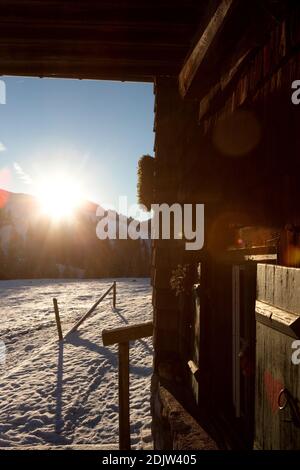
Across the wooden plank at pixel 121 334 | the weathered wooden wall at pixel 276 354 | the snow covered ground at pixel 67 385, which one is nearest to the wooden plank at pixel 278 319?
the weathered wooden wall at pixel 276 354

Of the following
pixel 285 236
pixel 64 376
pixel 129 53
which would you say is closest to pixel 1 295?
pixel 64 376

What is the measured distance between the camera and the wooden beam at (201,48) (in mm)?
2412

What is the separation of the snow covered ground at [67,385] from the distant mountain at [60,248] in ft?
87.8

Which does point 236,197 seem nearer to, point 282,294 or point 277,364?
point 282,294

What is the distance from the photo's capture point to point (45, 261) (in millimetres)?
43969

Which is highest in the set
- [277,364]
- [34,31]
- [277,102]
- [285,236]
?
[34,31]

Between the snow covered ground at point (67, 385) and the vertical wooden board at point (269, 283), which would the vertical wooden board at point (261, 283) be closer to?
the vertical wooden board at point (269, 283)

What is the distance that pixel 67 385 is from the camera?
7621mm

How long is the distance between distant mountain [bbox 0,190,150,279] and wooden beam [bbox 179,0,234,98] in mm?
38027

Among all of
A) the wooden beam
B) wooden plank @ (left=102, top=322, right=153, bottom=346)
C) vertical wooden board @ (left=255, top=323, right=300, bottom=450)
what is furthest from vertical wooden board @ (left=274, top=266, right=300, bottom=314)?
wooden plank @ (left=102, top=322, right=153, bottom=346)

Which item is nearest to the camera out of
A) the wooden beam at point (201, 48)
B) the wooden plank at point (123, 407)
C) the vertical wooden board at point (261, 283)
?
the vertical wooden board at point (261, 283)

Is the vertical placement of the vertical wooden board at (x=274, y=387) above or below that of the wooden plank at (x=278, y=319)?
below

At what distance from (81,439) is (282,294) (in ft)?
15.9

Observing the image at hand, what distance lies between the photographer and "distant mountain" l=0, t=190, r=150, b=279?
42031 mm
